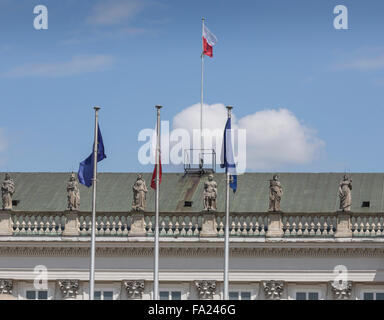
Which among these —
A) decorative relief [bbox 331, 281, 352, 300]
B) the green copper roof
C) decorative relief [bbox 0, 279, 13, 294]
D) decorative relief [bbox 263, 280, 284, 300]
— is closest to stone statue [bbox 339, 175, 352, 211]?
the green copper roof

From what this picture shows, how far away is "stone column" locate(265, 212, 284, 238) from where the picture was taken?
244 ft

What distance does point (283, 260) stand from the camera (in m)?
74.5

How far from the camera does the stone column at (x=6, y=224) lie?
7594cm

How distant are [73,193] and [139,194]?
332 centimetres

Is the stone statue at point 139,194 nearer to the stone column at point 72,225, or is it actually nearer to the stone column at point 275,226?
the stone column at point 72,225

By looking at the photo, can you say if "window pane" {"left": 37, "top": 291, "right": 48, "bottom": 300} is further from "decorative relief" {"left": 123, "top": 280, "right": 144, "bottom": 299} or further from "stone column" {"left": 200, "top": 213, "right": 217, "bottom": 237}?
"stone column" {"left": 200, "top": 213, "right": 217, "bottom": 237}

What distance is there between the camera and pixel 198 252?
7500 centimetres

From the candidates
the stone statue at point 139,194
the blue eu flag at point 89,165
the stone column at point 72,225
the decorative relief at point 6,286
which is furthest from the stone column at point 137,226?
the blue eu flag at point 89,165

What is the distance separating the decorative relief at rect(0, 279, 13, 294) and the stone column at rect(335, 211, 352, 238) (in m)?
16.2

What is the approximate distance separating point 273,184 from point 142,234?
6.94 m

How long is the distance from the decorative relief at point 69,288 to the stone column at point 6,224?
3.64 meters
